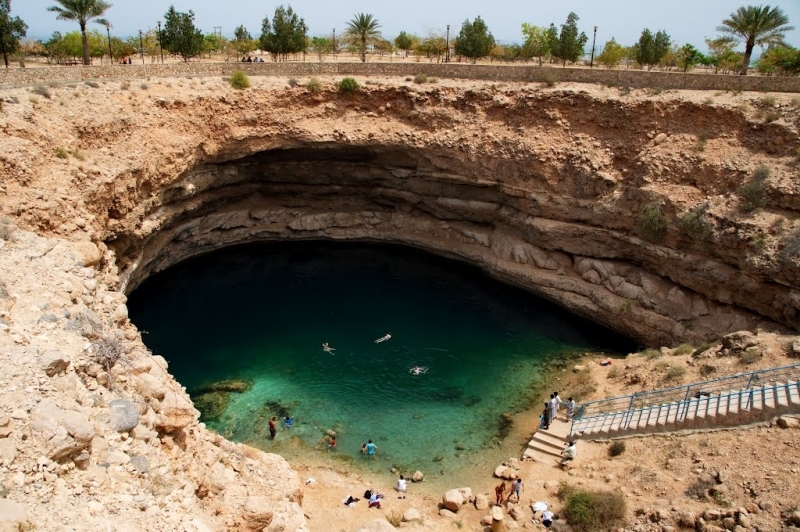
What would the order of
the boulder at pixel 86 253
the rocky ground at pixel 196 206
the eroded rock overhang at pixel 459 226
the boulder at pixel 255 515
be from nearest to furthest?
the rocky ground at pixel 196 206
the boulder at pixel 255 515
the boulder at pixel 86 253
the eroded rock overhang at pixel 459 226

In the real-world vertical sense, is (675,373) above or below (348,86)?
below

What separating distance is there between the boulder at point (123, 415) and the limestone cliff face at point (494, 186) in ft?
42.3

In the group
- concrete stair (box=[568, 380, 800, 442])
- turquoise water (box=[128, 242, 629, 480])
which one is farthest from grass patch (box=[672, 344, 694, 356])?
turquoise water (box=[128, 242, 629, 480])

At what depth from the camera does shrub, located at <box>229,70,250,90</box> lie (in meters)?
37.6

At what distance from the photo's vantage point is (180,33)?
47062mm

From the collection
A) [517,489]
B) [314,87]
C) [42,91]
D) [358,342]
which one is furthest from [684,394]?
[42,91]

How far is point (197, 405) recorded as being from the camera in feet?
86.4

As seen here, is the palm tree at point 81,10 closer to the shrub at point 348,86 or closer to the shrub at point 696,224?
the shrub at point 348,86

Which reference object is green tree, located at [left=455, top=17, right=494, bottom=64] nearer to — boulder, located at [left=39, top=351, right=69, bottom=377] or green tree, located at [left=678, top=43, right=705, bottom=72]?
green tree, located at [left=678, top=43, right=705, bottom=72]

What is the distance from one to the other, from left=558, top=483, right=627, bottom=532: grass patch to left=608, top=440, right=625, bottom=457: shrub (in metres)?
2.61

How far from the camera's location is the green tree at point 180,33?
46656mm

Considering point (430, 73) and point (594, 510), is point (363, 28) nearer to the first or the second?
point (430, 73)

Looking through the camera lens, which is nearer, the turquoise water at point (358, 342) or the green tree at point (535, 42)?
the turquoise water at point (358, 342)

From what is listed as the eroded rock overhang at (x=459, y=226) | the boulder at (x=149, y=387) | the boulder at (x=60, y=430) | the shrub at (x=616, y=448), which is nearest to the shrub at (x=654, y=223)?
the eroded rock overhang at (x=459, y=226)
